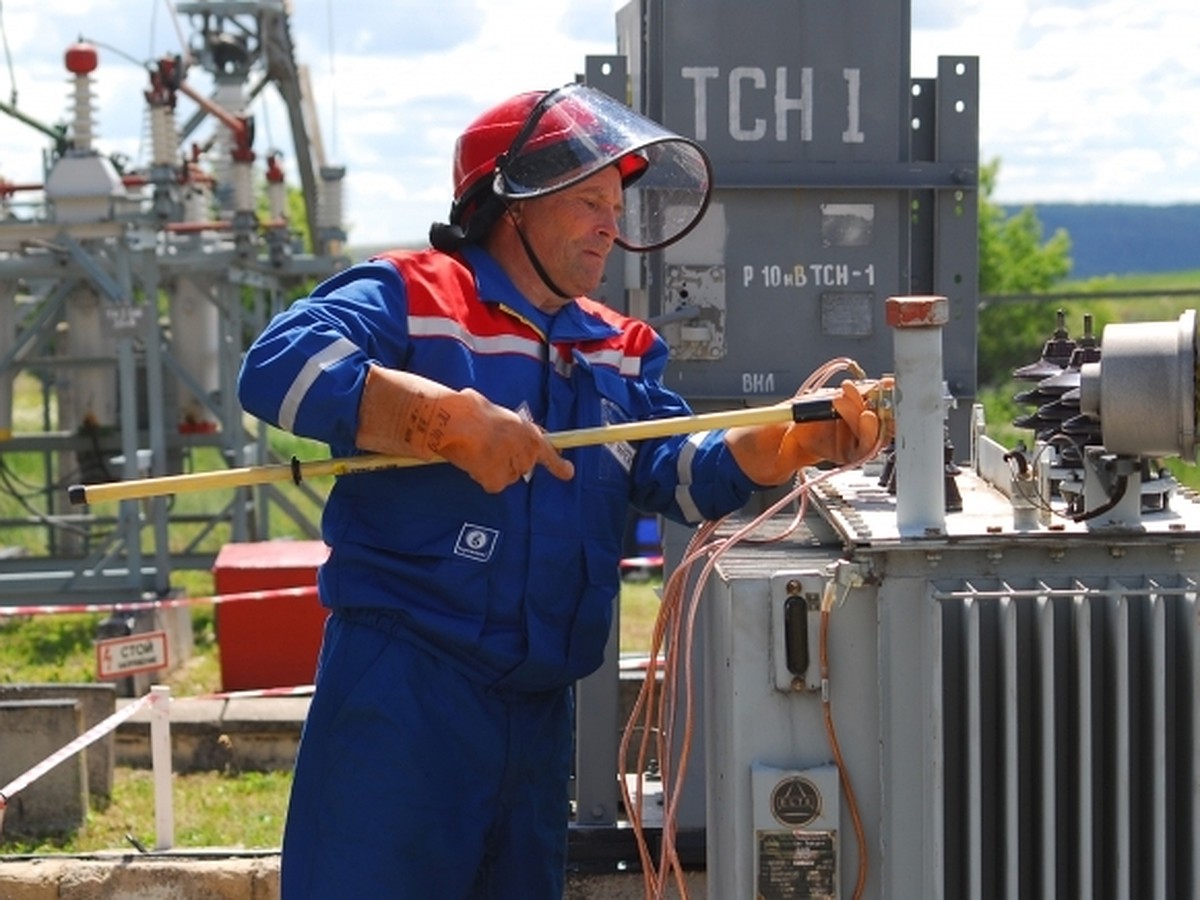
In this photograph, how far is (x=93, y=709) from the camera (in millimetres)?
7320

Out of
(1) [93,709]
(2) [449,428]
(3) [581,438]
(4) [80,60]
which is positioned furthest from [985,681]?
(4) [80,60]

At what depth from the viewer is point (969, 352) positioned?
5531 millimetres

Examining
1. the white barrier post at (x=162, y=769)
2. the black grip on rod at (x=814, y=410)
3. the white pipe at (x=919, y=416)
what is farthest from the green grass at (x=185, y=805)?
the white pipe at (x=919, y=416)

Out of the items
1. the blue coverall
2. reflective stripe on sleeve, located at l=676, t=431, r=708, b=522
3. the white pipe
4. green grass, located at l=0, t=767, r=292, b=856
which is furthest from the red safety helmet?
green grass, located at l=0, t=767, r=292, b=856

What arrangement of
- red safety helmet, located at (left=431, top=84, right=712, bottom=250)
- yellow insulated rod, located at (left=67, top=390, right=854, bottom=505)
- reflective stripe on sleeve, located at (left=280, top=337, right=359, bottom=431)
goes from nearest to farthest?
reflective stripe on sleeve, located at (left=280, top=337, right=359, bottom=431) → yellow insulated rod, located at (left=67, top=390, right=854, bottom=505) → red safety helmet, located at (left=431, top=84, right=712, bottom=250)

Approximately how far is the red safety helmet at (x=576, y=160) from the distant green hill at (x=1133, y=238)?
110825 millimetres

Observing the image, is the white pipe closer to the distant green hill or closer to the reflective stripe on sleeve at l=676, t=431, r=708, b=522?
the reflective stripe on sleeve at l=676, t=431, r=708, b=522

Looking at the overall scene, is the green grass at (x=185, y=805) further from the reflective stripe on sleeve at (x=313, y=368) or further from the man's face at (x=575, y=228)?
the reflective stripe on sleeve at (x=313, y=368)

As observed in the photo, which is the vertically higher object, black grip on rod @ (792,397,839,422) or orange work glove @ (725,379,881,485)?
black grip on rod @ (792,397,839,422)

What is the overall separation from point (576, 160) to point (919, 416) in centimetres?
86

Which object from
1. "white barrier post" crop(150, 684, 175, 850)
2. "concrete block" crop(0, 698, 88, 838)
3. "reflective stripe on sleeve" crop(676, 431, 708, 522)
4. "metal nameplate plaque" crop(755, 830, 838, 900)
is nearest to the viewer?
"metal nameplate plaque" crop(755, 830, 838, 900)

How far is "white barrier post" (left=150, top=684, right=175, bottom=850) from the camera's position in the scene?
A: 586cm

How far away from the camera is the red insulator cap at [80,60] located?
453 inches

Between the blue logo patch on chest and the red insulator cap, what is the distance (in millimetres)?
8720
